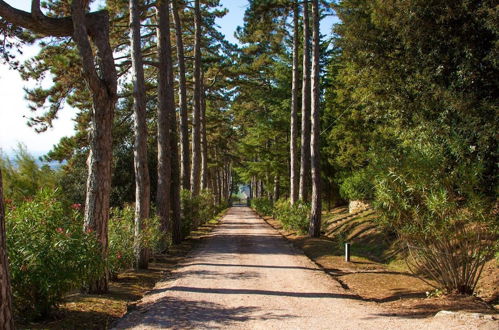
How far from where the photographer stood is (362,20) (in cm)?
1323

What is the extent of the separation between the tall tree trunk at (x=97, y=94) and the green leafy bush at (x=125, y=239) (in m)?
1.15

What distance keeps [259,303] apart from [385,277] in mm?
4362

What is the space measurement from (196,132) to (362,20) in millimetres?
14470

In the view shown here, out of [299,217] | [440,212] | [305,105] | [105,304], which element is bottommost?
[105,304]

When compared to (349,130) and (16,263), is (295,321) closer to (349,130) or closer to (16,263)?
(16,263)

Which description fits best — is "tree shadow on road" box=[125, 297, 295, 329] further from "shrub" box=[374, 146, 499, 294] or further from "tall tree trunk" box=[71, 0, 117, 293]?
"shrub" box=[374, 146, 499, 294]

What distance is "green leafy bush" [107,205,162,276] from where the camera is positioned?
991cm

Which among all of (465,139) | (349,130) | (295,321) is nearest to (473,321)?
(295,321)

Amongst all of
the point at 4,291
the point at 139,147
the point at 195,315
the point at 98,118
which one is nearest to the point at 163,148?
the point at 139,147

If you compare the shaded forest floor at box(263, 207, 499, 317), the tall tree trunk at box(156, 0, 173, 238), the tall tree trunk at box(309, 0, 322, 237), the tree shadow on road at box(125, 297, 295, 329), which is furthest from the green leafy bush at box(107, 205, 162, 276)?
the tall tree trunk at box(309, 0, 322, 237)

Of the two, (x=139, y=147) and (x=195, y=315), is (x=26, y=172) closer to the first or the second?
(x=139, y=147)

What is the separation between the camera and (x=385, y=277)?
10828 millimetres

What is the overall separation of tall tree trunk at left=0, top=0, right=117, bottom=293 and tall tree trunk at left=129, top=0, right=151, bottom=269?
3119 millimetres

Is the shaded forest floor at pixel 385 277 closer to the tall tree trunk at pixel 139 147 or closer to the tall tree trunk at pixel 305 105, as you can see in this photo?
the tall tree trunk at pixel 305 105
